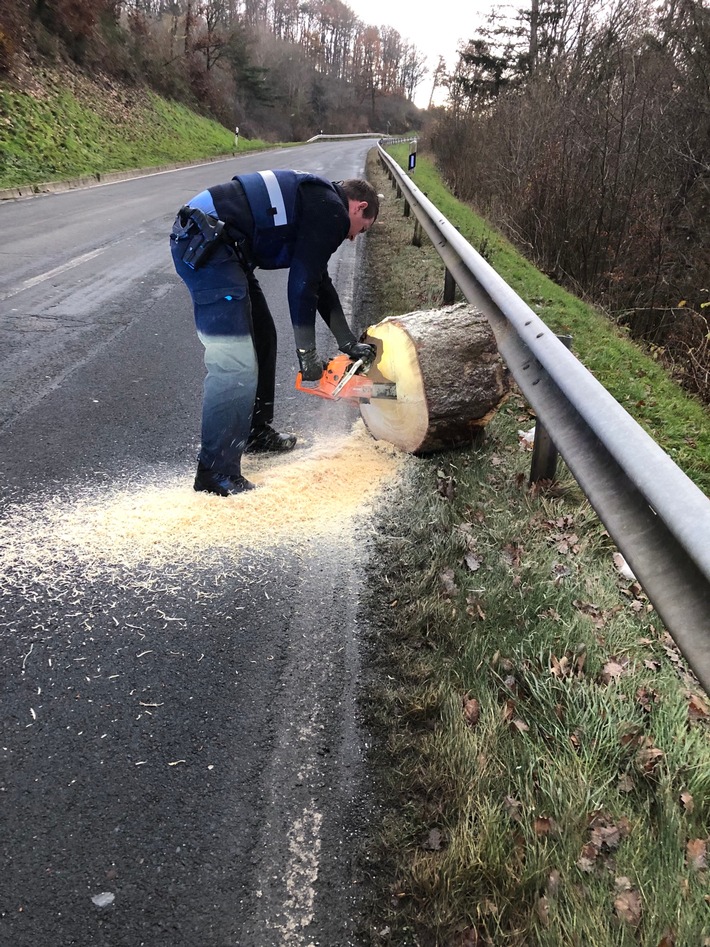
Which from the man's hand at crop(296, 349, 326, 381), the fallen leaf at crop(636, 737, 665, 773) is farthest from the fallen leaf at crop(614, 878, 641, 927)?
the man's hand at crop(296, 349, 326, 381)

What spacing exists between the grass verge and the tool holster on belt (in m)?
1.59

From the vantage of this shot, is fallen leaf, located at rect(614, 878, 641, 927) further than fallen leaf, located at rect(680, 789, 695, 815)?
No

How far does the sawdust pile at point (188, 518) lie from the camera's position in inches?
118

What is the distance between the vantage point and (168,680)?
2.33 meters

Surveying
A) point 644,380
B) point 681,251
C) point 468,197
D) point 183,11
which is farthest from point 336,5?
point 644,380

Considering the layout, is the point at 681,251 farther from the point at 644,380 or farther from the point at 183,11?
the point at 183,11

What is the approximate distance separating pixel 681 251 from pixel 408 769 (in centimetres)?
1188

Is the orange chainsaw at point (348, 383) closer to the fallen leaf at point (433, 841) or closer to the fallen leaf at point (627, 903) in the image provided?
the fallen leaf at point (433, 841)

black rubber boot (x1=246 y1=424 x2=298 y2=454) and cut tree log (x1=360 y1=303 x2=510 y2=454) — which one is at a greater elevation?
cut tree log (x1=360 y1=303 x2=510 y2=454)

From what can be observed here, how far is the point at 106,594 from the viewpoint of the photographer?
272 cm

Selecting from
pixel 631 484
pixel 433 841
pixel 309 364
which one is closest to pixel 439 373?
pixel 309 364

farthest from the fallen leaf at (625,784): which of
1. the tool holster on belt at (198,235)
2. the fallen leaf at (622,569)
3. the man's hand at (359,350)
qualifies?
the tool holster on belt at (198,235)

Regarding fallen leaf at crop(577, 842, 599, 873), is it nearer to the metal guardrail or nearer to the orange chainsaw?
the metal guardrail

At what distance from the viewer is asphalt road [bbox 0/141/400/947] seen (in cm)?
167
